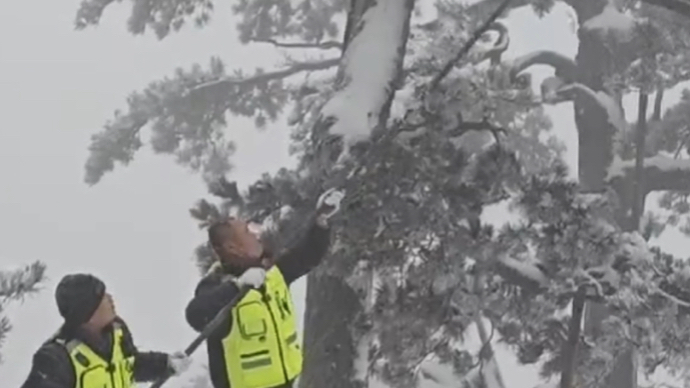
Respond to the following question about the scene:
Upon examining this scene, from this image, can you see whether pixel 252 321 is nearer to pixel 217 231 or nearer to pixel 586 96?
pixel 217 231

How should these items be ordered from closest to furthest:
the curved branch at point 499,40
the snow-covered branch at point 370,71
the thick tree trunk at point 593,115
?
the snow-covered branch at point 370,71 → the curved branch at point 499,40 → the thick tree trunk at point 593,115

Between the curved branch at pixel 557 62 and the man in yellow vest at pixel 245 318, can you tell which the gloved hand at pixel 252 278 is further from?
the curved branch at pixel 557 62

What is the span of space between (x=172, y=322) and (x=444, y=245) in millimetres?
35056

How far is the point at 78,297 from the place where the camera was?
468cm

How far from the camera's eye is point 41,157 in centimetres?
5656

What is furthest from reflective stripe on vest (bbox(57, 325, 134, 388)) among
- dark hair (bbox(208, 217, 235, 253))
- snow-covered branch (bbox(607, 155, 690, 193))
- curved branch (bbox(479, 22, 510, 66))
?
snow-covered branch (bbox(607, 155, 690, 193))

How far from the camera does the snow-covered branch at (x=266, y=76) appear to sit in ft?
55.3

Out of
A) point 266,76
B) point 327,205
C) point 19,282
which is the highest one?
point 266,76

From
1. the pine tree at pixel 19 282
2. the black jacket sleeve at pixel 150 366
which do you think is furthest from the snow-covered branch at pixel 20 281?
the black jacket sleeve at pixel 150 366

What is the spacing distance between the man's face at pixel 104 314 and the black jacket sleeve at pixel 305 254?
44.2 inches

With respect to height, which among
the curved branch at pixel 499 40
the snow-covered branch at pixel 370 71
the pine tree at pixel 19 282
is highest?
the curved branch at pixel 499 40

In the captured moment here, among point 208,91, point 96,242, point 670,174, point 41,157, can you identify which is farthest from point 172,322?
point 670,174

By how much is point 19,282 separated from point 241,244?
1.03 m

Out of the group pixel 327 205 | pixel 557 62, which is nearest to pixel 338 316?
pixel 327 205
